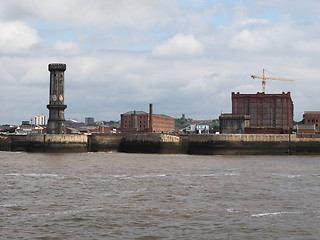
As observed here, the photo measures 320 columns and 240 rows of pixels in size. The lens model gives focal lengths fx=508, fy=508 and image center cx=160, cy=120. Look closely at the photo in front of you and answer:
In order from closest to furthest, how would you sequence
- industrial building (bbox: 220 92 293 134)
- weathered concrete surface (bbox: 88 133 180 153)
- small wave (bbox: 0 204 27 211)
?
small wave (bbox: 0 204 27 211)
weathered concrete surface (bbox: 88 133 180 153)
industrial building (bbox: 220 92 293 134)

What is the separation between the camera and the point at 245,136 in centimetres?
8350

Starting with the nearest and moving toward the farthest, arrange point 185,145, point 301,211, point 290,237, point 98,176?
point 290,237 → point 301,211 → point 98,176 → point 185,145

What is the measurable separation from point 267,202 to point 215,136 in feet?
185

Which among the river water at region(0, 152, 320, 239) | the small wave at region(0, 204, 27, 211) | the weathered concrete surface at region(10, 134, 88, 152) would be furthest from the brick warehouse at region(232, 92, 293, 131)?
the small wave at region(0, 204, 27, 211)

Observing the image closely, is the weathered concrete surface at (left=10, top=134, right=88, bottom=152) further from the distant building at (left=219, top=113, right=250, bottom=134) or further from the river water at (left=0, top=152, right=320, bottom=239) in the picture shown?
the river water at (left=0, top=152, right=320, bottom=239)

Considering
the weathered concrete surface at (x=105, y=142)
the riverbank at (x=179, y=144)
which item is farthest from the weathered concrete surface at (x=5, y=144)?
the weathered concrete surface at (x=105, y=142)

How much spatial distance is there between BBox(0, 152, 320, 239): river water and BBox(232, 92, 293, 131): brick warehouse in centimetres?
12930

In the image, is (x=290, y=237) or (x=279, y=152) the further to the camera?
(x=279, y=152)

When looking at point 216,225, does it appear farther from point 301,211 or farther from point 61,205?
point 61,205

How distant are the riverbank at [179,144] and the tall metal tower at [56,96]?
23.8 ft

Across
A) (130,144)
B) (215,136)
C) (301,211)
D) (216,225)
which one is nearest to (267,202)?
(301,211)

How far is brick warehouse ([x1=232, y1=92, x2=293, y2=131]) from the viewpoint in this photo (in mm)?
168375

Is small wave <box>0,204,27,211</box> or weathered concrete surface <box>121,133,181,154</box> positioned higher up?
weathered concrete surface <box>121,133,181,154</box>

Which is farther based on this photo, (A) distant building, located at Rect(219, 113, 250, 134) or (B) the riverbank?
(A) distant building, located at Rect(219, 113, 250, 134)
